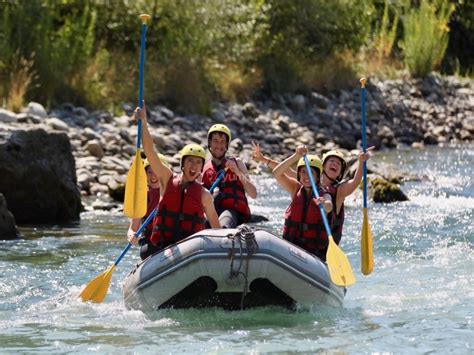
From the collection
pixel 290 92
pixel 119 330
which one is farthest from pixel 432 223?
pixel 290 92

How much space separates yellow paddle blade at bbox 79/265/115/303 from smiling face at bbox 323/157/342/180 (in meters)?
1.84

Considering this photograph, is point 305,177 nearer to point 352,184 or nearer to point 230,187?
point 352,184

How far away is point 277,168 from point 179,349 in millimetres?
2118

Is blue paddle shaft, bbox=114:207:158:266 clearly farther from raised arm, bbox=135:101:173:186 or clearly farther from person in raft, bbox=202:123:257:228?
person in raft, bbox=202:123:257:228

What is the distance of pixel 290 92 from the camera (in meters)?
21.8

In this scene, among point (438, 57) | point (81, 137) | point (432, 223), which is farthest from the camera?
point (438, 57)

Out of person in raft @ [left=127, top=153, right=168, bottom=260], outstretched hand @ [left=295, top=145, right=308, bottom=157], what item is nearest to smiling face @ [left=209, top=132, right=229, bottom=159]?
person in raft @ [left=127, top=153, right=168, bottom=260]

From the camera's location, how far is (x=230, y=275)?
291 inches

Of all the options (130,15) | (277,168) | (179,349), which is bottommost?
(179,349)

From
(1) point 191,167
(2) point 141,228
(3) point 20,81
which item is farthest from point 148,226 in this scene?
(3) point 20,81

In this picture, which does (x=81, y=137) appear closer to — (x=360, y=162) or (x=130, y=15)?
(x=130, y=15)

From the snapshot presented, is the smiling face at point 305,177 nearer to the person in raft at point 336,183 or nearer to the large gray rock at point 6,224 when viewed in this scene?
the person in raft at point 336,183

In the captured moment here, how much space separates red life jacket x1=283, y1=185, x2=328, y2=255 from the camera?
8.33m

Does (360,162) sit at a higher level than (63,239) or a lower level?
higher
